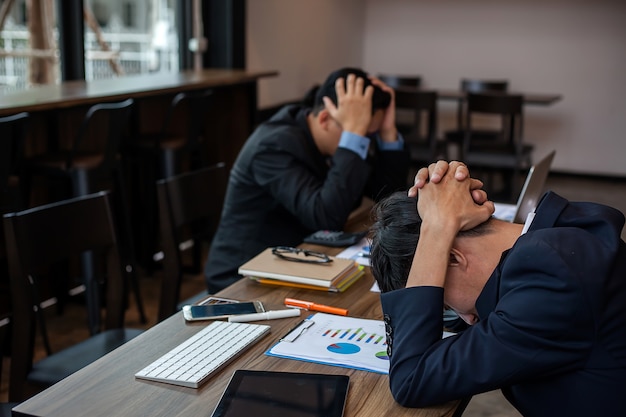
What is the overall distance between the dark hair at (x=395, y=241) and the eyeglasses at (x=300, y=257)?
2.01ft

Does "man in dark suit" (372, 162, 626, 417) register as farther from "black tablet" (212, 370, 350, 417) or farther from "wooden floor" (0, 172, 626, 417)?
"wooden floor" (0, 172, 626, 417)

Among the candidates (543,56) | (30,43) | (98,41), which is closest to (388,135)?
(30,43)

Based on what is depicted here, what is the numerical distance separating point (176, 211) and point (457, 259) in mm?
1460

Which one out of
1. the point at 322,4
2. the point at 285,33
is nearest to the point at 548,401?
the point at 285,33

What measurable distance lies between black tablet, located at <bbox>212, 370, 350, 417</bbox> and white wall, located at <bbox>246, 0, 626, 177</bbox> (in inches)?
216

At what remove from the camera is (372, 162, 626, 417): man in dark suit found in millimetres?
1097

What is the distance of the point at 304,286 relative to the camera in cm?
186

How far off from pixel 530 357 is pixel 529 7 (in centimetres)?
703

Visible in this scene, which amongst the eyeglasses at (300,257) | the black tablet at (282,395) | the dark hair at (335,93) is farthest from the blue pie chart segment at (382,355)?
the dark hair at (335,93)

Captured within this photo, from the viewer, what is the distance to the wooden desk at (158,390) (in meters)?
1.25

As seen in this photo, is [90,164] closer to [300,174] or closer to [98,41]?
[300,174]

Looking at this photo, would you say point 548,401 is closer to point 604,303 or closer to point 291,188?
point 604,303

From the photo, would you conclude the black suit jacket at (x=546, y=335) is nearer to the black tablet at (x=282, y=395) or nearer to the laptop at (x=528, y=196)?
the black tablet at (x=282, y=395)

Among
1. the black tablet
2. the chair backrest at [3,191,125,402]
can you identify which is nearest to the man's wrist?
the chair backrest at [3,191,125,402]
